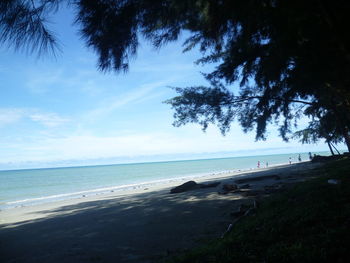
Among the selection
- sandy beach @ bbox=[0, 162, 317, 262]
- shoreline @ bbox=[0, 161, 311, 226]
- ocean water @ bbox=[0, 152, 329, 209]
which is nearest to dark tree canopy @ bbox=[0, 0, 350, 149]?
sandy beach @ bbox=[0, 162, 317, 262]

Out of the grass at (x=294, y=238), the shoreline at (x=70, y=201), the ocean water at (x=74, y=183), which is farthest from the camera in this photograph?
the ocean water at (x=74, y=183)

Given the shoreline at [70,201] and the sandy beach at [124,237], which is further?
the shoreline at [70,201]

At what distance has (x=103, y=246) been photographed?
5.33 m

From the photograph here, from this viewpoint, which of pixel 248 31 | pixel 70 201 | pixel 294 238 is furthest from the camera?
pixel 70 201

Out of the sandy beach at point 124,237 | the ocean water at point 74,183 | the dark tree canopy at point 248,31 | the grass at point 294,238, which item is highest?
the dark tree canopy at point 248,31

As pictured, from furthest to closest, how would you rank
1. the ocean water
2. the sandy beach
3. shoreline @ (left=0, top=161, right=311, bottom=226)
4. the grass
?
the ocean water < shoreline @ (left=0, top=161, right=311, bottom=226) < the sandy beach < the grass

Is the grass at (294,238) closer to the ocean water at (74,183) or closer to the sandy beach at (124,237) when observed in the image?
the sandy beach at (124,237)

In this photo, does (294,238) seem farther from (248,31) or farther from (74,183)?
(74,183)

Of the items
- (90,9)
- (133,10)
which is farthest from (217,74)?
(90,9)

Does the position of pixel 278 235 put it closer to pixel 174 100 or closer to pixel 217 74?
pixel 217 74

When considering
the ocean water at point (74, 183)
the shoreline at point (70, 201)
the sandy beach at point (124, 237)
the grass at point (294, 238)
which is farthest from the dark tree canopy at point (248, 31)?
the ocean water at point (74, 183)

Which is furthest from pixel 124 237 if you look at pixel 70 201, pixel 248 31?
pixel 70 201

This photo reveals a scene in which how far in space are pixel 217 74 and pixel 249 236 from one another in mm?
5326

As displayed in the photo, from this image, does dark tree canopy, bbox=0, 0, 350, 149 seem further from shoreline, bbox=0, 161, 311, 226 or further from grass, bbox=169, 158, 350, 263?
shoreline, bbox=0, 161, 311, 226
